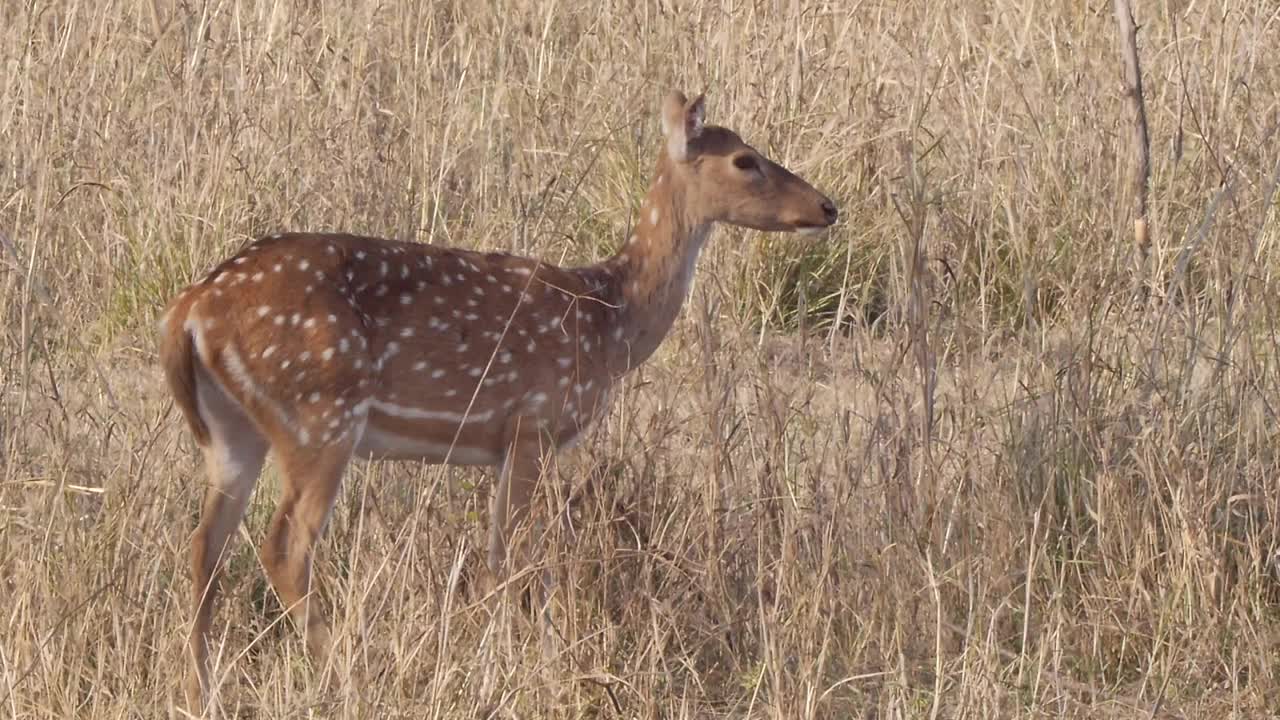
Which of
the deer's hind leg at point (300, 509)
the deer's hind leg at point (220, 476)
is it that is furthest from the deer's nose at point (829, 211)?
the deer's hind leg at point (220, 476)

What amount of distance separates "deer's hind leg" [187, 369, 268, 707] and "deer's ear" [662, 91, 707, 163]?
1421mm

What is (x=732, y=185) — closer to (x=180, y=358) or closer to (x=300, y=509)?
(x=300, y=509)

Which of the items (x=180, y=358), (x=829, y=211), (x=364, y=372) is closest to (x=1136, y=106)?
(x=829, y=211)

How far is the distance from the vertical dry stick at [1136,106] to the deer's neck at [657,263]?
124cm

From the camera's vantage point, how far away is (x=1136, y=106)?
255 inches

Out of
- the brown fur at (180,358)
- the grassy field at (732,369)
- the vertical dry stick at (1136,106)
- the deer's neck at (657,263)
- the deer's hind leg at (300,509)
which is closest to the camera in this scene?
the grassy field at (732,369)

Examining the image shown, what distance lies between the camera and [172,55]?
25.5ft

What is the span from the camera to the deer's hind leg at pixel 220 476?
4781mm

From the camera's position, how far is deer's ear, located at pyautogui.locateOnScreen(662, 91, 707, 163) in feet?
18.7

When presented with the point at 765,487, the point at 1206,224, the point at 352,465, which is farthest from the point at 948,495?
the point at 352,465

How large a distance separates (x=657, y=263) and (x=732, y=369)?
72cm

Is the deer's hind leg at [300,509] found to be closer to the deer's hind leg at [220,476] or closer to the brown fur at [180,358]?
the deer's hind leg at [220,476]

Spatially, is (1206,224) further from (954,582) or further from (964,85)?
(964,85)

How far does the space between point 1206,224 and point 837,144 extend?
2284 millimetres
